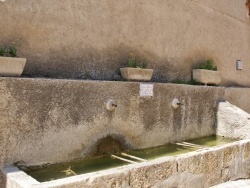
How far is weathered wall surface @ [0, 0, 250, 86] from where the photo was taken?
10.8ft

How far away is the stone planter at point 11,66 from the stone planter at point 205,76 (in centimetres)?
340

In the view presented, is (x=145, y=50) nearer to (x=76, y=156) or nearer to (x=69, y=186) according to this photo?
(x=76, y=156)

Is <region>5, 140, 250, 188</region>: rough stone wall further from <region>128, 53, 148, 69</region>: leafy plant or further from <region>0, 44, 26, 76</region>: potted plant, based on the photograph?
<region>128, 53, 148, 69</region>: leafy plant

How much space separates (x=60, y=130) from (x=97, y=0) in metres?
1.83

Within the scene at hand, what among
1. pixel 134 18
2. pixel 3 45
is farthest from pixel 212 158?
pixel 3 45

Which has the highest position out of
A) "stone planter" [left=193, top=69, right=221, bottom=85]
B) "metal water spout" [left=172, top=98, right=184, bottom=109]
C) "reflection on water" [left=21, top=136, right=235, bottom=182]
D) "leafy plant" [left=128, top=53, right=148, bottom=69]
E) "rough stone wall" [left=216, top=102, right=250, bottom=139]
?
"leafy plant" [left=128, top=53, right=148, bottom=69]

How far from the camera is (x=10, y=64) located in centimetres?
281

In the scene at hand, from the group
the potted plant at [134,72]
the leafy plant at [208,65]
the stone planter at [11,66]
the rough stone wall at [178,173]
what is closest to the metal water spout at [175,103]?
the potted plant at [134,72]

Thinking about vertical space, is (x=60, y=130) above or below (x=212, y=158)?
above

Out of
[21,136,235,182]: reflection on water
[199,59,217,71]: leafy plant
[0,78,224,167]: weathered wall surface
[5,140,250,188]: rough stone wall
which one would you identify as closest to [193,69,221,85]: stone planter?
[199,59,217,71]: leafy plant

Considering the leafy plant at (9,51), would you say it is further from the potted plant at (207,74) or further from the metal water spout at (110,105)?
the potted plant at (207,74)

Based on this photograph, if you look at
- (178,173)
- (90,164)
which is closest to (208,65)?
(178,173)

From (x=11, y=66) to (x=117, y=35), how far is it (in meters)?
1.77

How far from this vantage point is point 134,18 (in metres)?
4.43
